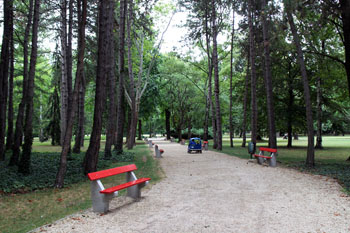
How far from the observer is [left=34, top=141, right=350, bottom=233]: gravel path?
4637mm

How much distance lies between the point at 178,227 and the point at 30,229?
2402 mm

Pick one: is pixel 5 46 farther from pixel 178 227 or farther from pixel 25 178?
pixel 178 227

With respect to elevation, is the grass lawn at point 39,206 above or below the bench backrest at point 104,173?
below

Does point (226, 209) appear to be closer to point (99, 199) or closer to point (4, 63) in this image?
point (99, 199)

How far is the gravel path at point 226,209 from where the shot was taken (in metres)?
4.64

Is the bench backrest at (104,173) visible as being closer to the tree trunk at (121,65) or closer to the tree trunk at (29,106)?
the tree trunk at (29,106)

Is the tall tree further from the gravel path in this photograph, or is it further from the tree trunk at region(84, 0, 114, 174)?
the gravel path

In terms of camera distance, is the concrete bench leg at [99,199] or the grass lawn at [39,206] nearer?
the grass lawn at [39,206]

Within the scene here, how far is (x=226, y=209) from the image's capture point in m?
5.66

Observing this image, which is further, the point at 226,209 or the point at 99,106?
the point at 99,106

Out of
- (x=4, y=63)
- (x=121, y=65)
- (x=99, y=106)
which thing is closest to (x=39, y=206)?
(x=99, y=106)

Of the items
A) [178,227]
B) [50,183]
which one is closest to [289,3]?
[178,227]

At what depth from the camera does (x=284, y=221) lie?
488 cm

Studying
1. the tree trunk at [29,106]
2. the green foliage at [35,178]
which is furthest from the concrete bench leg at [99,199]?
the tree trunk at [29,106]
